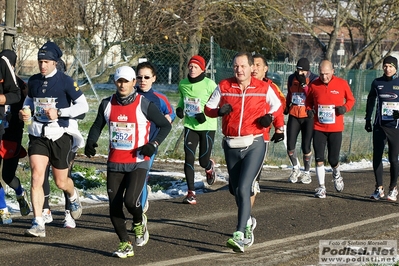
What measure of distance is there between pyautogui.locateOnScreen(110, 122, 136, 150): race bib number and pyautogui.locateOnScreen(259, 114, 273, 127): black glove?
134cm

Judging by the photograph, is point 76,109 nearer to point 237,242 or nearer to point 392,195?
point 237,242

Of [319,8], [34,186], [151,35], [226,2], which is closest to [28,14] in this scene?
[151,35]

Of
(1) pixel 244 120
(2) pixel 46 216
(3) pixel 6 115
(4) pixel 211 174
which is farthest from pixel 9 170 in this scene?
(4) pixel 211 174

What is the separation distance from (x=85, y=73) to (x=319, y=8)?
663 inches

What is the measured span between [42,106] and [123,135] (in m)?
1.28

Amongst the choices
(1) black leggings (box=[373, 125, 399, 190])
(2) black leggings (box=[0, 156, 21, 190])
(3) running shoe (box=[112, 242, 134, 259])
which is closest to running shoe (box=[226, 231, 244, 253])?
(3) running shoe (box=[112, 242, 134, 259])

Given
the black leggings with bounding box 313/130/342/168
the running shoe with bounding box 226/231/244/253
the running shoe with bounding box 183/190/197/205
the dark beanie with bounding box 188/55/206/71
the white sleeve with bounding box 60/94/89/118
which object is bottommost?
the running shoe with bounding box 183/190/197/205

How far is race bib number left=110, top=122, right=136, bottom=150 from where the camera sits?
26.2ft

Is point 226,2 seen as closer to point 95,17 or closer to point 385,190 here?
point 95,17

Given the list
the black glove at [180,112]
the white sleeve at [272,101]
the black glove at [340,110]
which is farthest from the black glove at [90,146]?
the black glove at [340,110]

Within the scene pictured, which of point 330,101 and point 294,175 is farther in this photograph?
point 294,175

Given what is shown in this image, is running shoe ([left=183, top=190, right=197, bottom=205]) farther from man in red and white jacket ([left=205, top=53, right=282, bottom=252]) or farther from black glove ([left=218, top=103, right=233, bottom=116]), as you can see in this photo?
black glove ([left=218, top=103, right=233, bottom=116])

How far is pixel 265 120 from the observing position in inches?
333

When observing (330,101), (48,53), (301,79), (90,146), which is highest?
(48,53)
